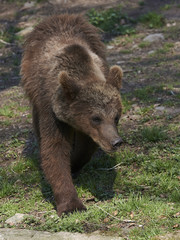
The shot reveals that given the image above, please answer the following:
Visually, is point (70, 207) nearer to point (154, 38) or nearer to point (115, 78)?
point (115, 78)

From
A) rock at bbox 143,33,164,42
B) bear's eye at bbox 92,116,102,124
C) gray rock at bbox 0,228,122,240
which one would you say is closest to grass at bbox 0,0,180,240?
gray rock at bbox 0,228,122,240

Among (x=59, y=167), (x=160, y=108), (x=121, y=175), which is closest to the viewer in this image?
(x=59, y=167)

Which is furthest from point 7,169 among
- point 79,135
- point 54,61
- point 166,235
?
point 166,235

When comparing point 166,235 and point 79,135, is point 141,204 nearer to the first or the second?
point 166,235

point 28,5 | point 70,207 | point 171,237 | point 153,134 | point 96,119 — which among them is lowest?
point 28,5

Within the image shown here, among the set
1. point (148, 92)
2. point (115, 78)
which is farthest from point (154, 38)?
point (115, 78)

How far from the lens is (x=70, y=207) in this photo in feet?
15.8

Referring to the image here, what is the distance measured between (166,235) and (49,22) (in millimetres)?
3856

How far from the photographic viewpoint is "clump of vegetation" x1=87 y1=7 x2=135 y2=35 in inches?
479

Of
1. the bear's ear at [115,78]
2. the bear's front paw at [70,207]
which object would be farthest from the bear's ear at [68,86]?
the bear's front paw at [70,207]

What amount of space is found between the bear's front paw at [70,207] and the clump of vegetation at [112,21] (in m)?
7.95

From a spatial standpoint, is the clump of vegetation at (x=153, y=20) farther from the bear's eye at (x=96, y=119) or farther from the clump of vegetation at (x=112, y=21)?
the bear's eye at (x=96, y=119)

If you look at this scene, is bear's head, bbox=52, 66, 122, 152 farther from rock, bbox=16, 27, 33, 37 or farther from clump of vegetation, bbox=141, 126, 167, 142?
rock, bbox=16, 27, 33, 37

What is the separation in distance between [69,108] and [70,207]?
1.13 meters
